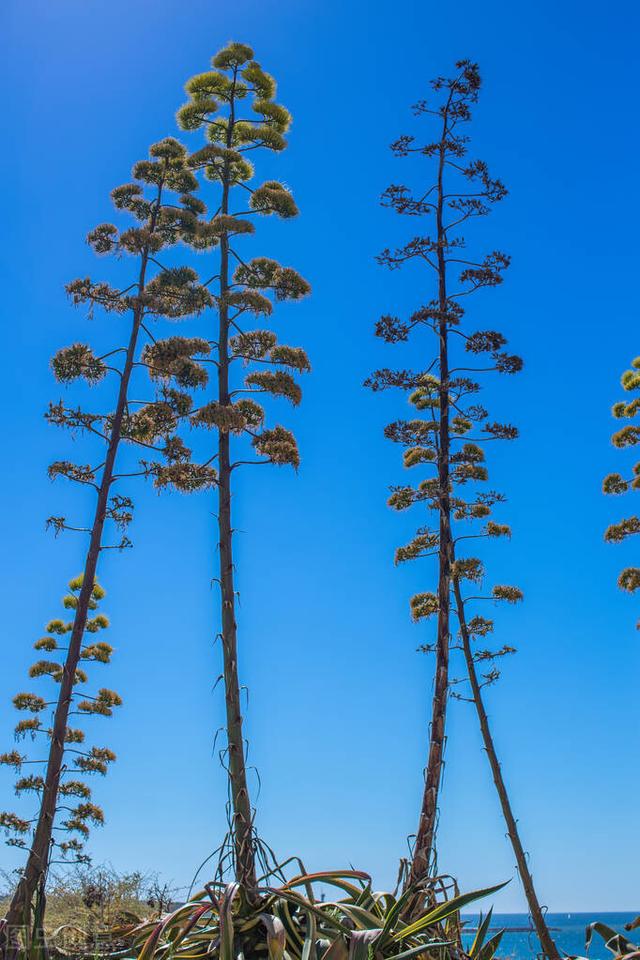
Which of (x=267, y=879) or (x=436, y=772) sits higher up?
(x=436, y=772)

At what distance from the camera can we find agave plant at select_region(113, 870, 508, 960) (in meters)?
3.88

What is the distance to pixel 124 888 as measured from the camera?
318 inches

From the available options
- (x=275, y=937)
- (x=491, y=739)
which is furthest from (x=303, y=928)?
(x=491, y=739)

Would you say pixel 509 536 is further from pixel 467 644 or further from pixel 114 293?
pixel 114 293

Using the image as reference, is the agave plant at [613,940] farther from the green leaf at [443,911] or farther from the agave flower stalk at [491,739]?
the agave flower stalk at [491,739]

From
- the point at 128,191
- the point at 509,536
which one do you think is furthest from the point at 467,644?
the point at 128,191

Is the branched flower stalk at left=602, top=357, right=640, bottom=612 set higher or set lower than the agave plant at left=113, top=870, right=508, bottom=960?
higher

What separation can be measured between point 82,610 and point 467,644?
21.1 feet

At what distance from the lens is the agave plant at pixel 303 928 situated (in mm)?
3885

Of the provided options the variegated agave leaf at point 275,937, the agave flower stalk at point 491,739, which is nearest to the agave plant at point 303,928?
the variegated agave leaf at point 275,937

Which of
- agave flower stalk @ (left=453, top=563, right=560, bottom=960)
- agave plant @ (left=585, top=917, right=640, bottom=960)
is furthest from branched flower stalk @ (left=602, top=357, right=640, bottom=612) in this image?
agave plant @ (left=585, top=917, right=640, bottom=960)

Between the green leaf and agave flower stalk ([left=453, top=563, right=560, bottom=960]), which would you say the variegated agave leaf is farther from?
agave flower stalk ([left=453, top=563, right=560, bottom=960])

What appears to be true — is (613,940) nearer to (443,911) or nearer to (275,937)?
(443,911)

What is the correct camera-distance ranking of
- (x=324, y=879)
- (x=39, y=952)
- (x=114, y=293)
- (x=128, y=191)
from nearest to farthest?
(x=39, y=952)
(x=324, y=879)
(x=114, y=293)
(x=128, y=191)
